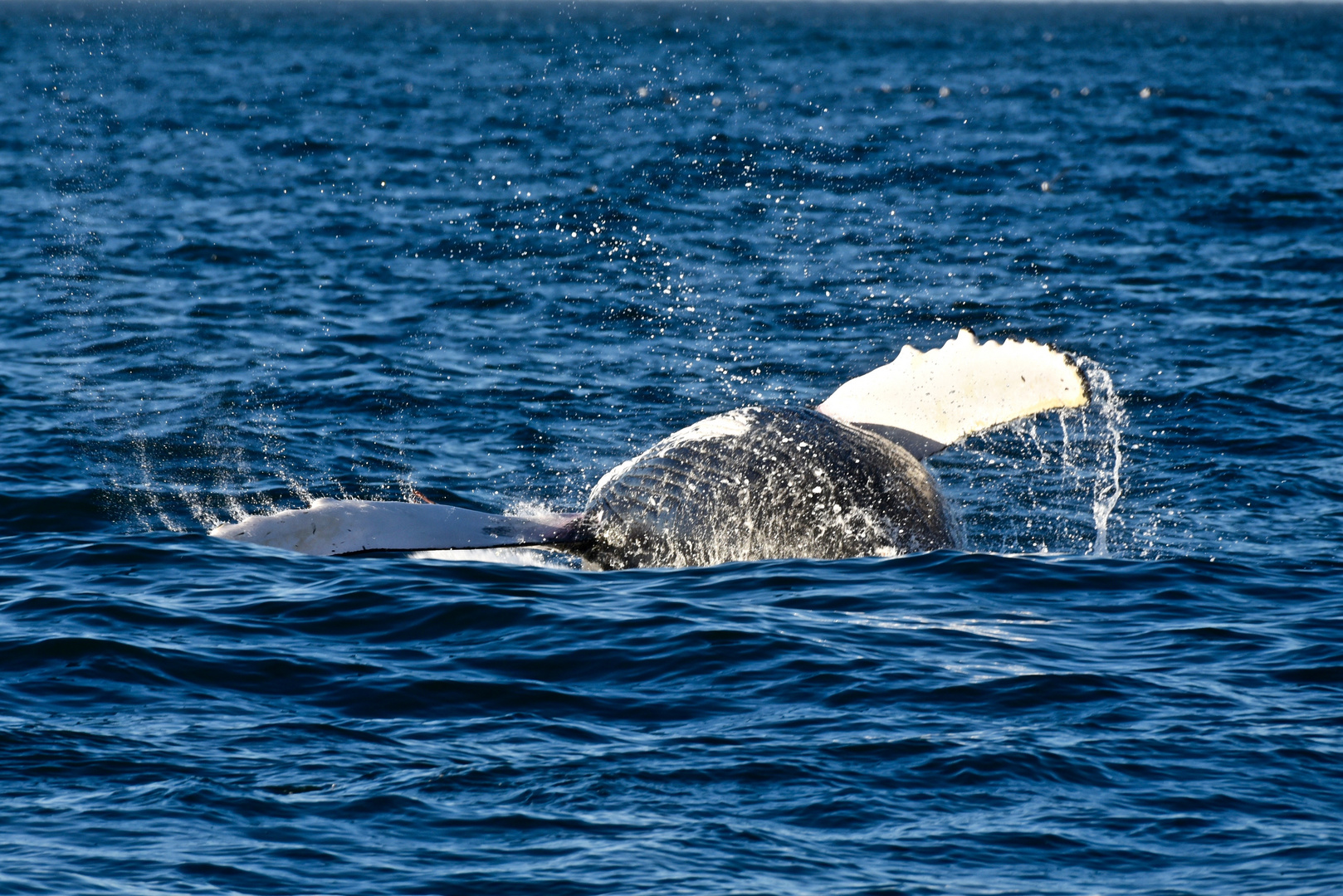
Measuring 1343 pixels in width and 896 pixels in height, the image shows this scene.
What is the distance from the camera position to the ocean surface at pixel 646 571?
364 inches

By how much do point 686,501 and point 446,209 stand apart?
2525 centimetres

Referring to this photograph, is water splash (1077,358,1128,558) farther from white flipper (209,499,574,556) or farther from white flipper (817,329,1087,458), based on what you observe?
white flipper (209,499,574,556)

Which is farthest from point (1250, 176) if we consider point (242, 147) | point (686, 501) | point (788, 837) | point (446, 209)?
point (788, 837)

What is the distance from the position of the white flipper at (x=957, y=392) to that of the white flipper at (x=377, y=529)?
3.38 metres

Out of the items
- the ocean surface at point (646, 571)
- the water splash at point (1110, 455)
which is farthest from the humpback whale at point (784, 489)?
the water splash at point (1110, 455)

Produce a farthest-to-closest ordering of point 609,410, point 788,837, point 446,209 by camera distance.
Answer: point 446,209 → point 609,410 → point 788,837

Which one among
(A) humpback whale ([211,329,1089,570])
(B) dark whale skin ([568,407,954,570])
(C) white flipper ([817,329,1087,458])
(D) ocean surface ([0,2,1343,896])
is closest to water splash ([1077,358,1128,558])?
(D) ocean surface ([0,2,1343,896])

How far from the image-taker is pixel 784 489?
45.1 ft

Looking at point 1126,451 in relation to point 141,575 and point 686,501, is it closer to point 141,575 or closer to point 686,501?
point 686,501

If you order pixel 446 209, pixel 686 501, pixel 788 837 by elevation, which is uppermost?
pixel 446 209

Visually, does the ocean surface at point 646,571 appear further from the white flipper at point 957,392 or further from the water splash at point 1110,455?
the white flipper at point 957,392

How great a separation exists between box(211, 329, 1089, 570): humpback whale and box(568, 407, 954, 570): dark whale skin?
1 cm

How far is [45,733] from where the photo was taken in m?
10.4

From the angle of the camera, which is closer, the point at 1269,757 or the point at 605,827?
Result: the point at 605,827
